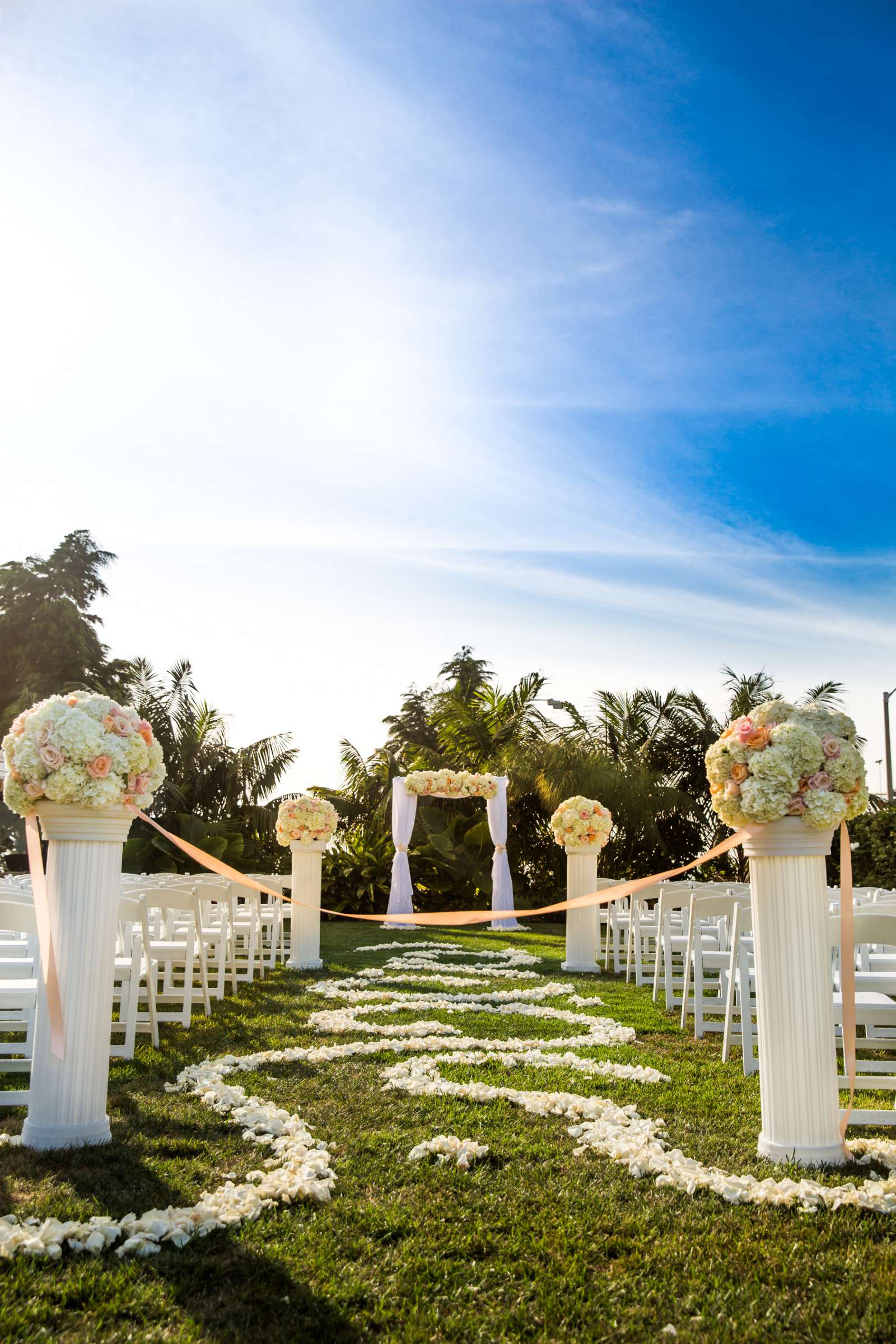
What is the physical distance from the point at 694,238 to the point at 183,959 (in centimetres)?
918

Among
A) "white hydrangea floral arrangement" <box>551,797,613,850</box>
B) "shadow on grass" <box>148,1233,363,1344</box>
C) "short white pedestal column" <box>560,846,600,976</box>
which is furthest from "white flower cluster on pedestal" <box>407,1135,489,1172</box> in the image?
"white hydrangea floral arrangement" <box>551,797,613,850</box>

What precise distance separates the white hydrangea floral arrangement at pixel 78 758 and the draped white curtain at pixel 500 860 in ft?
45.5

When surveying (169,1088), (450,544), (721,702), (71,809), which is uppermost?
(450,544)

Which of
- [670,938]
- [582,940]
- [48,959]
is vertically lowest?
[582,940]

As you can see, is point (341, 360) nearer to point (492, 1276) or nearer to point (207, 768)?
point (492, 1276)

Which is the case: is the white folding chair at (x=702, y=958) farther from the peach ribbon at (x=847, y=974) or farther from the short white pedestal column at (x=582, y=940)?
the short white pedestal column at (x=582, y=940)

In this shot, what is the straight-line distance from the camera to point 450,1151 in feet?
11.8

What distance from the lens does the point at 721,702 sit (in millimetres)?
20969

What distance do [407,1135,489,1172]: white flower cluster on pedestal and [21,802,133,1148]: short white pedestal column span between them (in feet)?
4.46

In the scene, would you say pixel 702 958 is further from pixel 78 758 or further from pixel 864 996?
pixel 78 758

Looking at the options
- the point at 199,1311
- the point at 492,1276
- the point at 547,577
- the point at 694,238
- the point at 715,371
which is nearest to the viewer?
the point at 199,1311

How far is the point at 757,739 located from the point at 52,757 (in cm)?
305

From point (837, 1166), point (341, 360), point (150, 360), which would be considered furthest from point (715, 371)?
point (837, 1166)

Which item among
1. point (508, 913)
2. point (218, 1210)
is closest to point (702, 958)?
point (508, 913)
